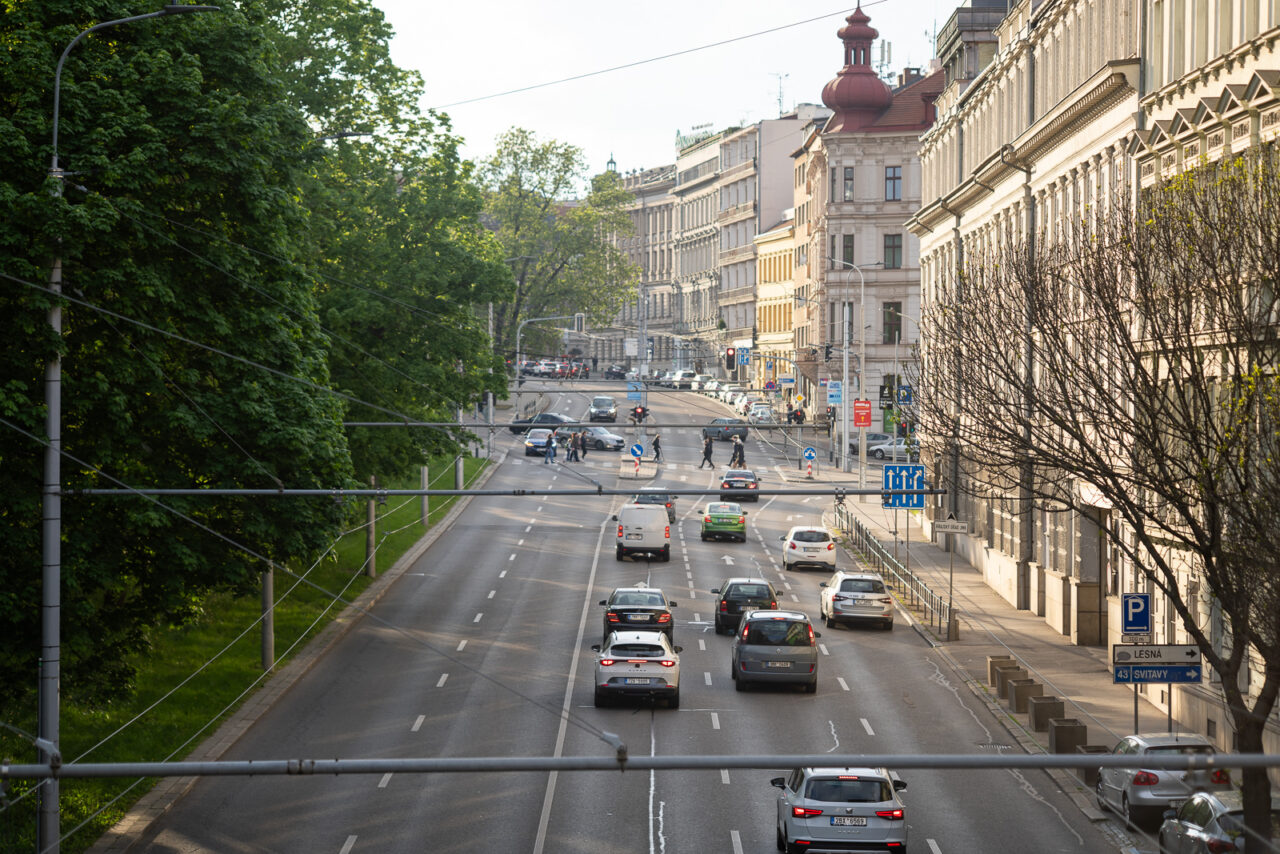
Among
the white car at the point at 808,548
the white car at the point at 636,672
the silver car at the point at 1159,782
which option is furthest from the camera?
the white car at the point at 808,548

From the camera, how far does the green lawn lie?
2386 centimetres

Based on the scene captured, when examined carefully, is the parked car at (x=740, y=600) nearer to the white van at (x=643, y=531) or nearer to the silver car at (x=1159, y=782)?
the white van at (x=643, y=531)

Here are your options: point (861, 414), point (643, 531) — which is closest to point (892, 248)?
point (861, 414)

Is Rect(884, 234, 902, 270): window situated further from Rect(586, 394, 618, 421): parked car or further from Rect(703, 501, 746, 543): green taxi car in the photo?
Rect(703, 501, 746, 543): green taxi car

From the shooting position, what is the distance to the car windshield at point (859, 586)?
44.9 meters

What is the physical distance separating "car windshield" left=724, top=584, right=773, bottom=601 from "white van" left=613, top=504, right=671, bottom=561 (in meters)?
13.3

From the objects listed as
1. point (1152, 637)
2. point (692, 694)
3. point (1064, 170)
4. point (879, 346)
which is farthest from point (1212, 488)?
point (879, 346)

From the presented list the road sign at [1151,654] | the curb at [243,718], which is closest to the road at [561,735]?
the curb at [243,718]

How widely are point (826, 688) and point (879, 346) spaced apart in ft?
214

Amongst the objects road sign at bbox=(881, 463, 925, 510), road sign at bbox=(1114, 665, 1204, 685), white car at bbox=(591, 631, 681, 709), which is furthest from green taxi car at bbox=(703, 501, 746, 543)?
road sign at bbox=(1114, 665, 1204, 685)

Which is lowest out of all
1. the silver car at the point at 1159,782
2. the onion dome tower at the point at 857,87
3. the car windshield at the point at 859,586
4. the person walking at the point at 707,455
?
the silver car at the point at 1159,782

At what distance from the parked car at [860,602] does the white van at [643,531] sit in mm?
12216

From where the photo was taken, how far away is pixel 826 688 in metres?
36.2

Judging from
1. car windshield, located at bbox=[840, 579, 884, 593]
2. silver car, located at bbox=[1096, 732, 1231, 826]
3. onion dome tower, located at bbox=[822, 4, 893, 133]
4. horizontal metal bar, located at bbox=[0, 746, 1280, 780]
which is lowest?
silver car, located at bbox=[1096, 732, 1231, 826]
